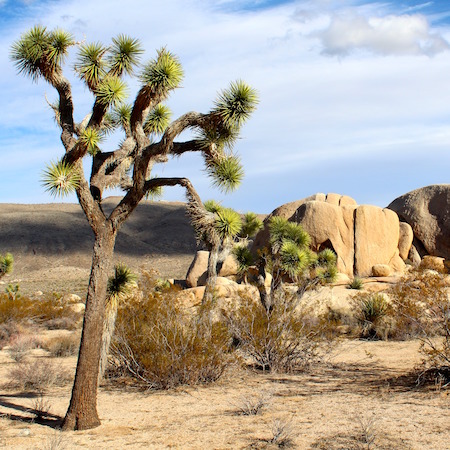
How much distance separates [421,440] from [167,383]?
5149 mm

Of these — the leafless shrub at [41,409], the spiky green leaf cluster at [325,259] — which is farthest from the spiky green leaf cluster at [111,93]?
the spiky green leaf cluster at [325,259]

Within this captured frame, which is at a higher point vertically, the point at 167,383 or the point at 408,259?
the point at 408,259

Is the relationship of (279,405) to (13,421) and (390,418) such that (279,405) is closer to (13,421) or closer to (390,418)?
(390,418)

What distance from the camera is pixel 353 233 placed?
1153 inches

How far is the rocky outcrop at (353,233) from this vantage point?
28.6 meters

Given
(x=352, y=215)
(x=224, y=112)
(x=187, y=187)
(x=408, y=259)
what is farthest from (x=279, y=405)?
(x=408, y=259)

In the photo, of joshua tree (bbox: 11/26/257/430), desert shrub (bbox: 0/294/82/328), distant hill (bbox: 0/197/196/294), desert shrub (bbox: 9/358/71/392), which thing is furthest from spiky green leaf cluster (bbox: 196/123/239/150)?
distant hill (bbox: 0/197/196/294)

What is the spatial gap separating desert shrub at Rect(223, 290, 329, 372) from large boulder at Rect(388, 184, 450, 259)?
20.0 metres

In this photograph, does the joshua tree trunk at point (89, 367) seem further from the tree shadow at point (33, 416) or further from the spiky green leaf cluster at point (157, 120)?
the spiky green leaf cluster at point (157, 120)

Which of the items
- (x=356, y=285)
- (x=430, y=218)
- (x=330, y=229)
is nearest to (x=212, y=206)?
(x=356, y=285)

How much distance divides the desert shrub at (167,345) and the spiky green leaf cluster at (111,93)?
4154mm

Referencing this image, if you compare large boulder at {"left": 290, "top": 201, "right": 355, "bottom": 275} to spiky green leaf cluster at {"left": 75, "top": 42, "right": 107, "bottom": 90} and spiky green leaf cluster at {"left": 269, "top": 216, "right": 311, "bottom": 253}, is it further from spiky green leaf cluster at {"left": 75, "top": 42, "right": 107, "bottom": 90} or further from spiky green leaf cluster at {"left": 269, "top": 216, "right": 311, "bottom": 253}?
spiky green leaf cluster at {"left": 75, "top": 42, "right": 107, "bottom": 90}

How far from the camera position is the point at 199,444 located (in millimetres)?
7797

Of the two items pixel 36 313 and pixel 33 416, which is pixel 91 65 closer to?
pixel 33 416
